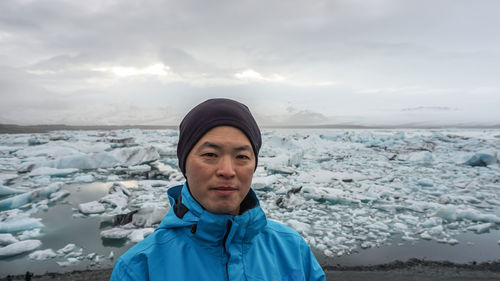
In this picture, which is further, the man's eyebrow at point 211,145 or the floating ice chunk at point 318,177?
the floating ice chunk at point 318,177

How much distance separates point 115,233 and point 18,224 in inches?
65.4

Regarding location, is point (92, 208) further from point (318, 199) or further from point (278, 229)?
point (278, 229)

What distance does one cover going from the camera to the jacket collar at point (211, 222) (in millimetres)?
1026

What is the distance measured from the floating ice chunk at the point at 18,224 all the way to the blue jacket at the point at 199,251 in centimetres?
432

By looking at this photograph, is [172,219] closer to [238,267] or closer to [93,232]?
[238,267]

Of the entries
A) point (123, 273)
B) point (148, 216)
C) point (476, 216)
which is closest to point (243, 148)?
point (123, 273)

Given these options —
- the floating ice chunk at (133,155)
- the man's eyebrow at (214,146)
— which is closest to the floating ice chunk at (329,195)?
the man's eyebrow at (214,146)

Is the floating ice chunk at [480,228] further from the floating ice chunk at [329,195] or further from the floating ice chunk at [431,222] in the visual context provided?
the floating ice chunk at [329,195]

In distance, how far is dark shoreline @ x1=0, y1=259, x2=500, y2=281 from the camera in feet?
9.04

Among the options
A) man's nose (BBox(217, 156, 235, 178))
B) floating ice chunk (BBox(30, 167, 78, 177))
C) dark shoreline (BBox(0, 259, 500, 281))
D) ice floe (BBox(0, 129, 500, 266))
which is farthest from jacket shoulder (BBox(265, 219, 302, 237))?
floating ice chunk (BBox(30, 167, 78, 177))

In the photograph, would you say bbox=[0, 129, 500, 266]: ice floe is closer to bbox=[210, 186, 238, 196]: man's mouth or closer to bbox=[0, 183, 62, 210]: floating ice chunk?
bbox=[0, 183, 62, 210]: floating ice chunk

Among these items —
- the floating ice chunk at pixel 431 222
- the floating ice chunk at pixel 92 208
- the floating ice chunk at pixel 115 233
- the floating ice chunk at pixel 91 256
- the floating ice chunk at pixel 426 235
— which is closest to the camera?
the floating ice chunk at pixel 91 256

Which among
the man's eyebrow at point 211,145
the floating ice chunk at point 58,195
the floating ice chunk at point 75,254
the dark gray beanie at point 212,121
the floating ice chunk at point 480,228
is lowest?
the floating ice chunk at point 480,228

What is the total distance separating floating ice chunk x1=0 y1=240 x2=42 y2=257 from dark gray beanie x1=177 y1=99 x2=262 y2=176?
358cm
